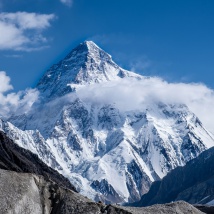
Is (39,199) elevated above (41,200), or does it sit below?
above

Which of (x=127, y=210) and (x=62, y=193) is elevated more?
(x=62, y=193)

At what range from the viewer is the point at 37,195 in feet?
204

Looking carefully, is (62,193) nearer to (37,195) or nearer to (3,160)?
(37,195)

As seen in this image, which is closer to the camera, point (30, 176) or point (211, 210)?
point (30, 176)

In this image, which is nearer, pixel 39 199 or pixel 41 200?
pixel 39 199

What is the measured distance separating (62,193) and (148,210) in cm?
891

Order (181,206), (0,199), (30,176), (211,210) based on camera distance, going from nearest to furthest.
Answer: (0,199)
(30,176)
(181,206)
(211,210)

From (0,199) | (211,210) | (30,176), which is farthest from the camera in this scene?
(211,210)

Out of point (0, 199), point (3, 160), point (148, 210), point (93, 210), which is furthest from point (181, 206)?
point (3, 160)

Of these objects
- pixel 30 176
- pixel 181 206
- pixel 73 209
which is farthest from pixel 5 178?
pixel 181 206

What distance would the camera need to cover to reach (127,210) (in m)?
63.1

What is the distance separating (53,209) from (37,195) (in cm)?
208

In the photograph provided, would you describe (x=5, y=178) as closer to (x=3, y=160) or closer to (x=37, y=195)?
(x=37, y=195)

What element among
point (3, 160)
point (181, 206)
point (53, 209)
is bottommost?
point (181, 206)
